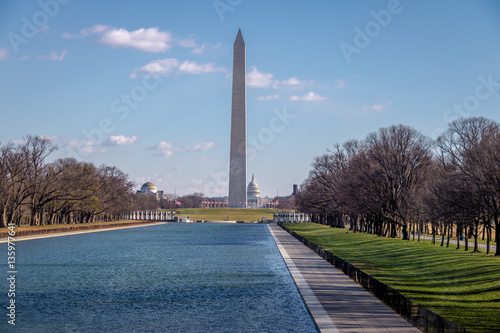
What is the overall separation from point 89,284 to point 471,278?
13851 millimetres

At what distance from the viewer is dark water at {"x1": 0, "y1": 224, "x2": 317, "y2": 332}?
551 inches

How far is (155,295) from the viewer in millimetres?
18297

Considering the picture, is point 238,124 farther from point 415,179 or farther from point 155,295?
point 155,295

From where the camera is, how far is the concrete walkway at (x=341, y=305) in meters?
12.6

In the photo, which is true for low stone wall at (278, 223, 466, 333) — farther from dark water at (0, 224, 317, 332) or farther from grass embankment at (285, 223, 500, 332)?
A: dark water at (0, 224, 317, 332)

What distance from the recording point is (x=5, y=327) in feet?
44.3

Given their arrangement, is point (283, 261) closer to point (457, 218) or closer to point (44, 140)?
point (457, 218)

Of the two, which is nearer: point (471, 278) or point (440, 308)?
point (440, 308)

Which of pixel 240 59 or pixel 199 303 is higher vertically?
pixel 240 59

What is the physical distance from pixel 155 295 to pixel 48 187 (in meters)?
53.9

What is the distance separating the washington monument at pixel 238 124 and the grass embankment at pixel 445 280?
228ft

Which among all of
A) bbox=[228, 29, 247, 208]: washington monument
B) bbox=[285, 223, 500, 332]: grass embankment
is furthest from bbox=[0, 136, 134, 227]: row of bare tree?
bbox=[285, 223, 500, 332]: grass embankment

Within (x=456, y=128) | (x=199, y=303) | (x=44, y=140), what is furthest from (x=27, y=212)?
(x=199, y=303)

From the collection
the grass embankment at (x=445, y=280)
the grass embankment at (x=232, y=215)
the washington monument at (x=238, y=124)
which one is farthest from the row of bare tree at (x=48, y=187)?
the grass embankment at (x=445, y=280)
